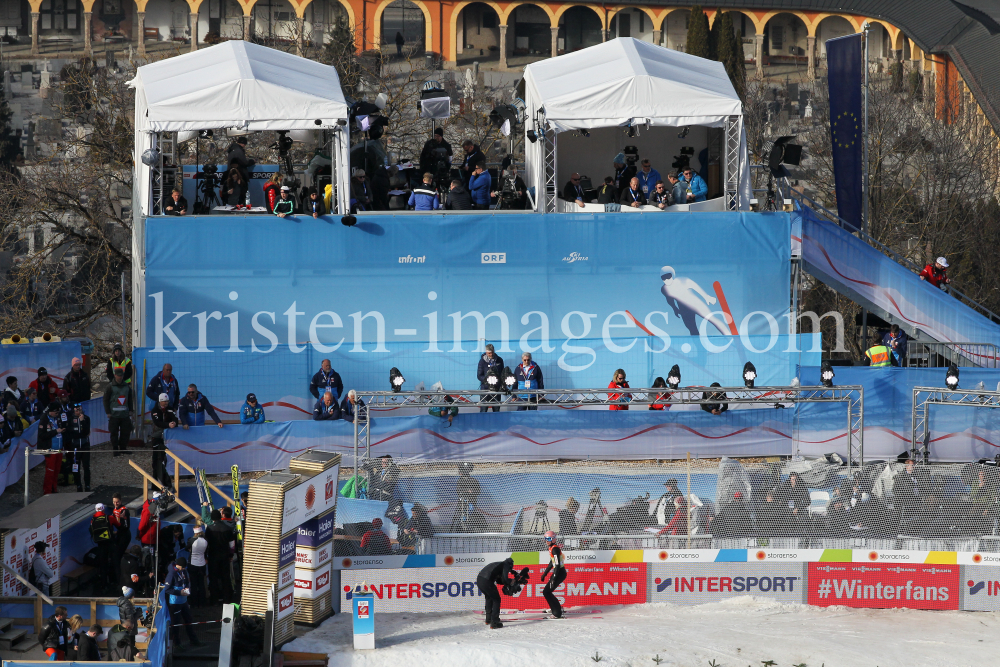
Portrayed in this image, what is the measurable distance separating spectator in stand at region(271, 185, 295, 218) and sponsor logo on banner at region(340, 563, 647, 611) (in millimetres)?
8752

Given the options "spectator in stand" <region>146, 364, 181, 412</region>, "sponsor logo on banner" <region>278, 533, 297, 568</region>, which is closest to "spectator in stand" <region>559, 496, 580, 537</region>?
"sponsor logo on banner" <region>278, 533, 297, 568</region>

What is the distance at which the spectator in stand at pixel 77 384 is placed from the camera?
65.5ft

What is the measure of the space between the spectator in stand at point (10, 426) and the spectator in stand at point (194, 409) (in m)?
2.43

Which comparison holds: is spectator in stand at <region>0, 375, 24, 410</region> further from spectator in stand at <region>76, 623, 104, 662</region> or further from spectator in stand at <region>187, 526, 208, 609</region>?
spectator in stand at <region>76, 623, 104, 662</region>

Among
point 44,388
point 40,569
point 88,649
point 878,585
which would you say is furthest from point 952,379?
point 44,388

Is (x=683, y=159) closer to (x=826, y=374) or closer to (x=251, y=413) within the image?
(x=826, y=374)

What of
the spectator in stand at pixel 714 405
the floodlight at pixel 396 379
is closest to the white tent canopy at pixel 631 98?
the spectator in stand at pixel 714 405

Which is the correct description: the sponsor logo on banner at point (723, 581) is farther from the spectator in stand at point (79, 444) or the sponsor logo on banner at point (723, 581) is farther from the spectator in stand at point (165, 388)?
the spectator in stand at point (79, 444)

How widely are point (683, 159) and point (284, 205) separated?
8.61 metres

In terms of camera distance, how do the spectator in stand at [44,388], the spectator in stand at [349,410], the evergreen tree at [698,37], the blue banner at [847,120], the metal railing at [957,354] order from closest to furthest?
1. the spectator in stand at [349,410]
2. the spectator in stand at [44,388]
3. the metal railing at [957,354]
4. the blue banner at [847,120]
5. the evergreen tree at [698,37]

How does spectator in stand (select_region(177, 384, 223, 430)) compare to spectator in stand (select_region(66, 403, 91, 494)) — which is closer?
spectator in stand (select_region(66, 403, 91, 494))

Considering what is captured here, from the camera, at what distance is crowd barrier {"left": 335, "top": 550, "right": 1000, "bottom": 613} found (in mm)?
16109

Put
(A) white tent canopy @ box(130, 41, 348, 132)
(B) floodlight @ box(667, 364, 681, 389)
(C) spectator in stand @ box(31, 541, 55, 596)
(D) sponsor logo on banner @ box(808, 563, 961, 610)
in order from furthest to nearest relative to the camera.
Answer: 1. (A) white tent canopy @ box(130, 41, 348, 132)
2. (B) floodlight @ box(667, 364, 681, 389)
3. (D) sponsor logo on banner @ box(808, 563, 961, 610)
4. (C) spectator in stand @ box(31, 541, 55, 596)

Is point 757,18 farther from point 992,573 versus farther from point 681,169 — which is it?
point 992,573
